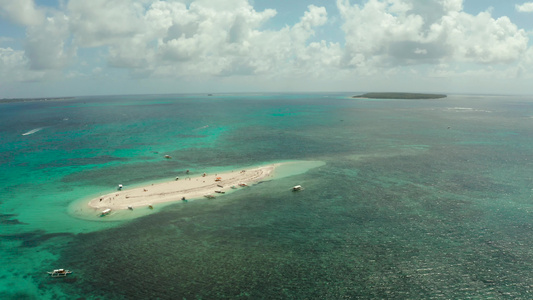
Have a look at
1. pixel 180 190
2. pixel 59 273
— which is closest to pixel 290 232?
pixel 180 190

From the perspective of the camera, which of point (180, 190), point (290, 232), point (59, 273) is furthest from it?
point (180, 190)

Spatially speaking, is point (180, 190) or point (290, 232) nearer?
point (290, 232)

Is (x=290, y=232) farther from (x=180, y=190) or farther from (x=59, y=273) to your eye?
(x=59, y=273)

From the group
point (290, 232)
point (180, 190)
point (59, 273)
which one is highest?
point (180, 190)

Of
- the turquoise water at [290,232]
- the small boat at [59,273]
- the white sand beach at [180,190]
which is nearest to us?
the turquoise water at [290,232]

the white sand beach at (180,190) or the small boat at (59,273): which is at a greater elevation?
the white sand beach at (180,190)

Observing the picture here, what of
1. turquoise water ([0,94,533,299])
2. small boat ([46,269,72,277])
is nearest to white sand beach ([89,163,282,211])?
turquoise water ([0,94,533,299])

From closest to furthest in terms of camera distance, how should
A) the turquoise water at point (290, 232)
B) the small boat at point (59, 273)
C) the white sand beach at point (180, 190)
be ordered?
the turquoise water at point (290, 232) < the small boat at point (59, 273) < the white sand beach at point (180, 190)

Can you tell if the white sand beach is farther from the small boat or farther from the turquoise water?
the small boat

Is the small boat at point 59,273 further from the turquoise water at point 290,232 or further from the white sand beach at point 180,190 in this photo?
the white sand beach at point 180,190

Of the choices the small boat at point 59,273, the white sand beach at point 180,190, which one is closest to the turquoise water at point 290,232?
the small boat at point 59,273

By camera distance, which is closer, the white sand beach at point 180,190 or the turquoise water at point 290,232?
the turquoise water at point 290,232
